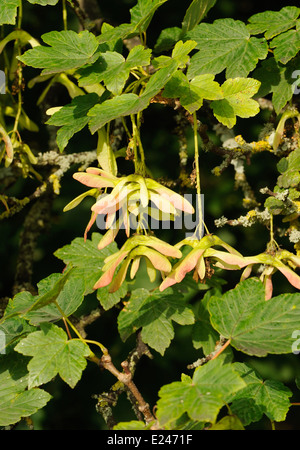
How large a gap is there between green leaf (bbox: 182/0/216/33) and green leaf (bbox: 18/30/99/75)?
22cm

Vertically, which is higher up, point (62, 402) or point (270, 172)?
point (270, 172)

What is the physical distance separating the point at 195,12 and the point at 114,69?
0.77 ft

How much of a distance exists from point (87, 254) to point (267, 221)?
41 centimetres

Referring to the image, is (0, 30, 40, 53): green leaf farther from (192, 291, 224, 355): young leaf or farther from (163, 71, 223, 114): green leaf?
(192, 291, 224, 355): young leaf

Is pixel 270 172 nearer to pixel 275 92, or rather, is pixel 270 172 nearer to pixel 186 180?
pixel 186 180

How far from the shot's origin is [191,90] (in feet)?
3.20

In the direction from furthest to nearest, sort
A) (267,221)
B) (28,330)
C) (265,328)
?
(267,221)
(28,330)
(265,328)

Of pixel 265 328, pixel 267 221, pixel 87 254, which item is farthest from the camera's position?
pixel 87 254

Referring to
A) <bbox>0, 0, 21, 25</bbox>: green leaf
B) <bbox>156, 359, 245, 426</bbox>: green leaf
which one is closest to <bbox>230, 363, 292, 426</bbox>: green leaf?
<bbox>156, 359, 245, 426</bbox>: green leaf

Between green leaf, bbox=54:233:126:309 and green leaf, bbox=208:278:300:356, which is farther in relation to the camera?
green leaf, bbox=54:233:126:309

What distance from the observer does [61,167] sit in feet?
4.55

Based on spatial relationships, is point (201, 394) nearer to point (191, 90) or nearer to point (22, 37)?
point (191, 90)

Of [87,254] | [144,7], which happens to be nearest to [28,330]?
[87,254]

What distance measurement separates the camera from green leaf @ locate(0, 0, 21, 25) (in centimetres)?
100
